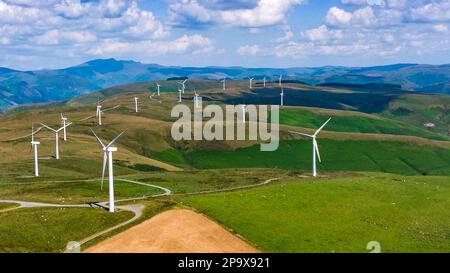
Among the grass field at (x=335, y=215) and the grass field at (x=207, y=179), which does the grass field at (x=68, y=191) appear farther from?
the grass field at (x=335, y=215)

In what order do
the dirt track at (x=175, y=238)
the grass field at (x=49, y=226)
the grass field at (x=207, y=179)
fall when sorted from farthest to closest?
the grass field at (x=207, y=179) → the grass field at (x=49, y=226) → the dirt track at (x=175, y=238)

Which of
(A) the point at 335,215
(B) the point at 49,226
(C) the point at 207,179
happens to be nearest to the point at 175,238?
(B) the point at 49,226

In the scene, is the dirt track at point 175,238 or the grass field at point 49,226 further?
the grass field at point 49,226

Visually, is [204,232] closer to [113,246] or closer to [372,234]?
[113,246]

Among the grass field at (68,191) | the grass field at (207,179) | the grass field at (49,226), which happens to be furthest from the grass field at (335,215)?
the grass field at (68,191)

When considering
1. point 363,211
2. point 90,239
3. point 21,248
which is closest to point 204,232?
point 90,239

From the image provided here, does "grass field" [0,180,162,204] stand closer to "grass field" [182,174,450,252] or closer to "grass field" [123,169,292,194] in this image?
"grass field" [123,169,292,194]
